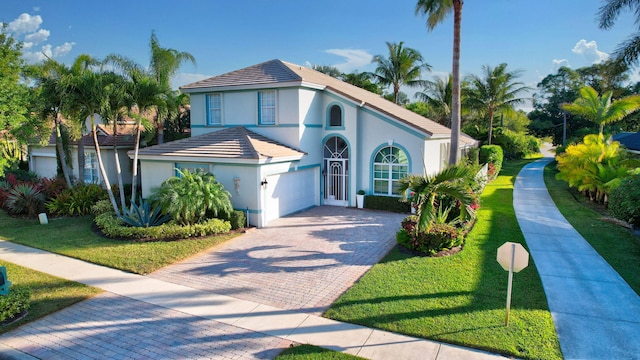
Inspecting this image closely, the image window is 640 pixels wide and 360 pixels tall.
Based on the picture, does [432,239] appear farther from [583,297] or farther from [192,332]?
[192,332]

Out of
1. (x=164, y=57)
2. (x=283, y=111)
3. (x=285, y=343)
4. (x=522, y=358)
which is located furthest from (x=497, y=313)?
(x=164, y=57)

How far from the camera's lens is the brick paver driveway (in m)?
9.43

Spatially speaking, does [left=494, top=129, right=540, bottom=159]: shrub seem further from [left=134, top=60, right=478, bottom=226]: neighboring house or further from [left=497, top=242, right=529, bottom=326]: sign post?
[left=497, top=242, right=529, bottom=326]: sign post

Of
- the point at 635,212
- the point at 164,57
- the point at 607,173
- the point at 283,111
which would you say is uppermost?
the point at 164,57

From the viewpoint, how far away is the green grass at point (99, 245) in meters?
11.7

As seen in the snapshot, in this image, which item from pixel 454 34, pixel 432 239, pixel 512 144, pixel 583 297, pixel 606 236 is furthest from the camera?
pixel 512 144

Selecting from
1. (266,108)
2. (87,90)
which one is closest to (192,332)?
(87,90)

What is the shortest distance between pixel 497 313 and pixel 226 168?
11380mm

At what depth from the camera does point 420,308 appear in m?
8.28

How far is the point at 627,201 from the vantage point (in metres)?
13.6

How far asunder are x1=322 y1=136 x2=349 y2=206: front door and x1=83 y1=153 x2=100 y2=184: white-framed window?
13.5 meters

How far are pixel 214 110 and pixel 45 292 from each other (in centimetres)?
1247

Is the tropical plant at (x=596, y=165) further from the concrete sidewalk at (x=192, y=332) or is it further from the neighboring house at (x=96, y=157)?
the neighboring house at (x=96, y=157)

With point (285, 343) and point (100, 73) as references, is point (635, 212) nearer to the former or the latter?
point (285, 343)
